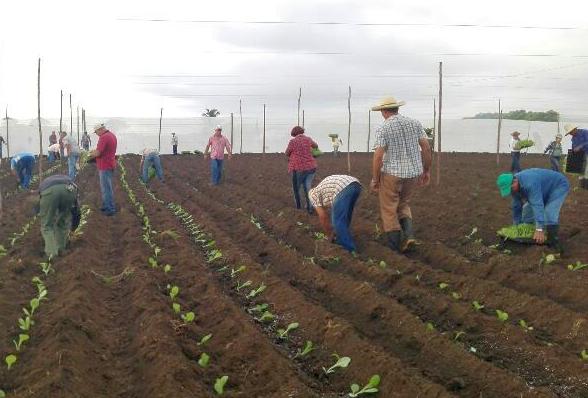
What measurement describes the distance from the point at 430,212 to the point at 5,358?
7.13 meters

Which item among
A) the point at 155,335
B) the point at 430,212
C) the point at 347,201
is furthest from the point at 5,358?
the point at 430,212

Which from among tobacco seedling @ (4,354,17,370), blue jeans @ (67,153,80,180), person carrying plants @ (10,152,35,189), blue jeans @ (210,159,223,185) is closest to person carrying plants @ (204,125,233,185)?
blue jeans @ (210,159,223,185)

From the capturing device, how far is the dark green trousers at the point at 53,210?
7266 millimetres

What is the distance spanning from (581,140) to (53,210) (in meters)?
7.98

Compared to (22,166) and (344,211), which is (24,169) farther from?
(344,211)

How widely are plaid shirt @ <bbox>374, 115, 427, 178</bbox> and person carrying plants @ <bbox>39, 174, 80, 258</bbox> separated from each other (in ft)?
12.1

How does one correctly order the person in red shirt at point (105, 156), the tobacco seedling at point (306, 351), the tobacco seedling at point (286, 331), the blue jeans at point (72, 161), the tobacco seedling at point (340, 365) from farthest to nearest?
the blue jeans at point (72, 161) → the person in red shirt at point (105, 156) → the tobacco seedling at point (286, 331) → the tobacco seedling at point (306, 351) → the tobacco seedling at point (340, 365)

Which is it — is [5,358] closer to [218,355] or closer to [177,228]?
[218,355]

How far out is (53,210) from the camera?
23.9ft

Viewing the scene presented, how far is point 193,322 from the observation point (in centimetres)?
493

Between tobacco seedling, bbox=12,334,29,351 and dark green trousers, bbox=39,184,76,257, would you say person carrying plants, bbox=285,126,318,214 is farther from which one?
tobacco seedling, bbox=12,334,29,351

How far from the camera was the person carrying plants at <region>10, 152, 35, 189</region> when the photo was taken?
44.5ft

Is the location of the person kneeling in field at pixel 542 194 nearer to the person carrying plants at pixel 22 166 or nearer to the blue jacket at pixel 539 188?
the blue jacket at pixel 539 188

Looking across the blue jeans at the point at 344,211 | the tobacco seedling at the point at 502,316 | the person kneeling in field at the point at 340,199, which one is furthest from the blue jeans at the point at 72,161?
the tobacco seedling at the point at 502,316
